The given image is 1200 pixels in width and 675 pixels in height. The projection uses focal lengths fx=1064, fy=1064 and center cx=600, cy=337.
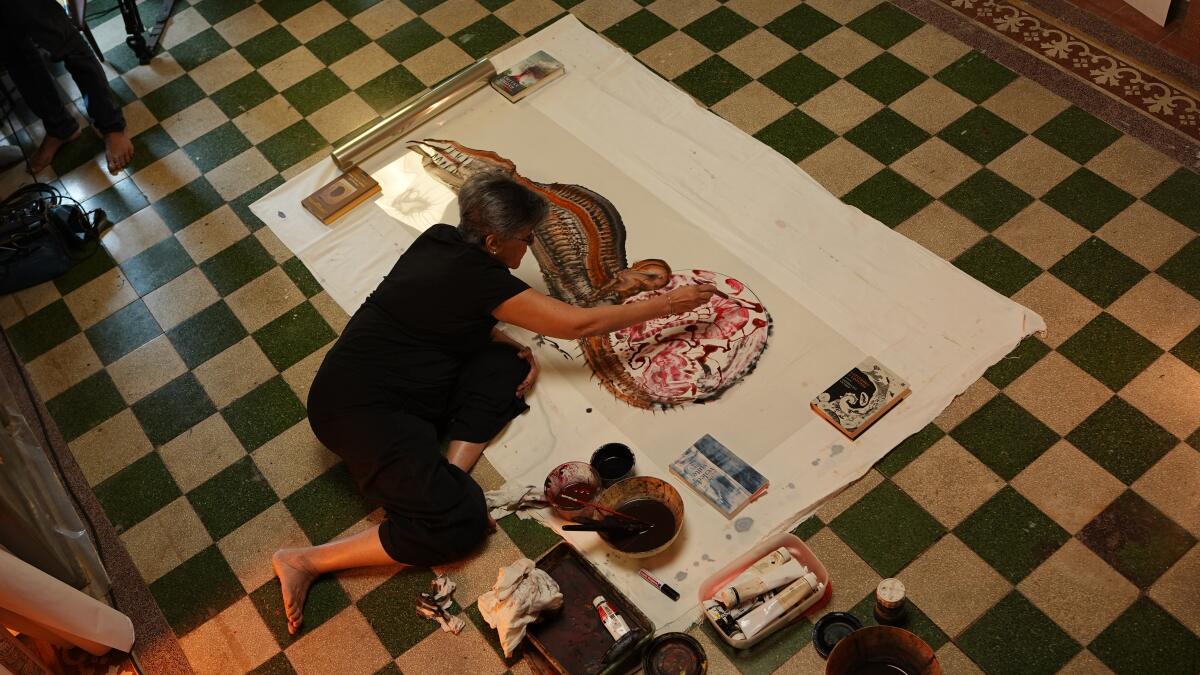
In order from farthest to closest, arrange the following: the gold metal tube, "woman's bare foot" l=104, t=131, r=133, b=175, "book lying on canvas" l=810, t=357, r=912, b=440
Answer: "woman's bare foot" l=104, t=131, r=133, b=175 → the gold metal tube → "book lying on canvas" l=810, t=357, r=912, b=440

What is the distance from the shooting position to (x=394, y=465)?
9.69 ft

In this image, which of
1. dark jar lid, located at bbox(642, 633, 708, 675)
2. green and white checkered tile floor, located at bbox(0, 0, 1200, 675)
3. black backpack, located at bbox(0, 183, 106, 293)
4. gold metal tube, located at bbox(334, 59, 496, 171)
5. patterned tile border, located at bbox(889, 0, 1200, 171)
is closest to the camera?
dark jar lid, located at bbox(642, 633, 708, 675)

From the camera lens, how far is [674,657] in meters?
2.76

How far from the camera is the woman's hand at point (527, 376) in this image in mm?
3311

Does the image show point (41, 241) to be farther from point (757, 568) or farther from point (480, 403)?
point (757, 568)

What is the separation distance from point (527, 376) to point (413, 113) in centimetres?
137

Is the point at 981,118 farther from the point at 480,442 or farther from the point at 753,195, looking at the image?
the point at 480,442

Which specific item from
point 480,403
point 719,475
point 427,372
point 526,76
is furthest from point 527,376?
point 526,76

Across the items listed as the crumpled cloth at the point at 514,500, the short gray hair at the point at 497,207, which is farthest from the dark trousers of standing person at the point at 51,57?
the crumpled cloth at the point at 514,500

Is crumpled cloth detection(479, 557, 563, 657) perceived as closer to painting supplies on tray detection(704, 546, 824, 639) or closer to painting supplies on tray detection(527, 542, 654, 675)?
painting supplies on tray detection(527, 542, 654, 675)

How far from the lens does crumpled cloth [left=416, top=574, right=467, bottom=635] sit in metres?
2.95

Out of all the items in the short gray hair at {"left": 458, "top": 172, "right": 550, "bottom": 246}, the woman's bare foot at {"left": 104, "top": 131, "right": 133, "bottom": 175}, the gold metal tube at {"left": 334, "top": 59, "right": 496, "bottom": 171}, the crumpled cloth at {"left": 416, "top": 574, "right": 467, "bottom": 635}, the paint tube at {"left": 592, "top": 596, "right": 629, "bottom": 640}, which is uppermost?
the short gray hair at {"left": 458, "top": 172, "right": 550, "bottom": 246}

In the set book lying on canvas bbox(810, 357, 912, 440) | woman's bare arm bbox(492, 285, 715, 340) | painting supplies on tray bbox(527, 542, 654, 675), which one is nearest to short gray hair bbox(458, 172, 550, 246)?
woman's bare arm bbox(492, 285, 715, 340)

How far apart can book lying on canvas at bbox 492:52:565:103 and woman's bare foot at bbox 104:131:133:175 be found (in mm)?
1531
